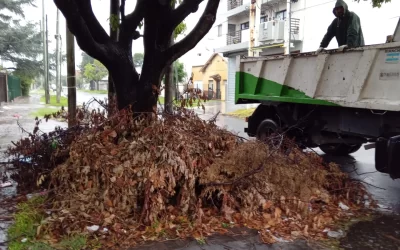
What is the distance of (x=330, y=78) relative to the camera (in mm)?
5738

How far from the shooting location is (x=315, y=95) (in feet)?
19.7

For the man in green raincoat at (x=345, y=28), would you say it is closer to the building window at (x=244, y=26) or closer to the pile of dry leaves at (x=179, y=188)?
the pile of dry leaves at (x=179, y=188)

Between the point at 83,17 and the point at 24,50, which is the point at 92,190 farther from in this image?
the point at 24,50

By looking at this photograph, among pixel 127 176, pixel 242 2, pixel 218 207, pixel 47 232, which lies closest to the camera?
pixel 47 232

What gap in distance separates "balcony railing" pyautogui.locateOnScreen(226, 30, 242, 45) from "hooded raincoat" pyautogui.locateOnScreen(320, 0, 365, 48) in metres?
21.0

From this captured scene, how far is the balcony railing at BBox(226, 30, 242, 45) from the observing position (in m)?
27.6

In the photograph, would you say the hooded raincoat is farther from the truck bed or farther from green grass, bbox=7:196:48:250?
green grass, bbox=7:196:48:250

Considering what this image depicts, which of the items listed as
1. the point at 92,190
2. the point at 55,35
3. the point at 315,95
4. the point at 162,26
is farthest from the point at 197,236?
the point at 55,35

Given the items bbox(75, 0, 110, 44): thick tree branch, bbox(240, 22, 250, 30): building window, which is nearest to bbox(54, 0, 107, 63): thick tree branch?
bbox(75, 0, 110, 44): thick tree branch

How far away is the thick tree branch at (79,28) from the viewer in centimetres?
432

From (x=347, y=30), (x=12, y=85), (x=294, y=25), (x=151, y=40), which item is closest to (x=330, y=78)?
(x=347, y=30)

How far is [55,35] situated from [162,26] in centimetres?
2553

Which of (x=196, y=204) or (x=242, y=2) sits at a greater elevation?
(x=242, y=2)

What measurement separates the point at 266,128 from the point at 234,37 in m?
21.6
